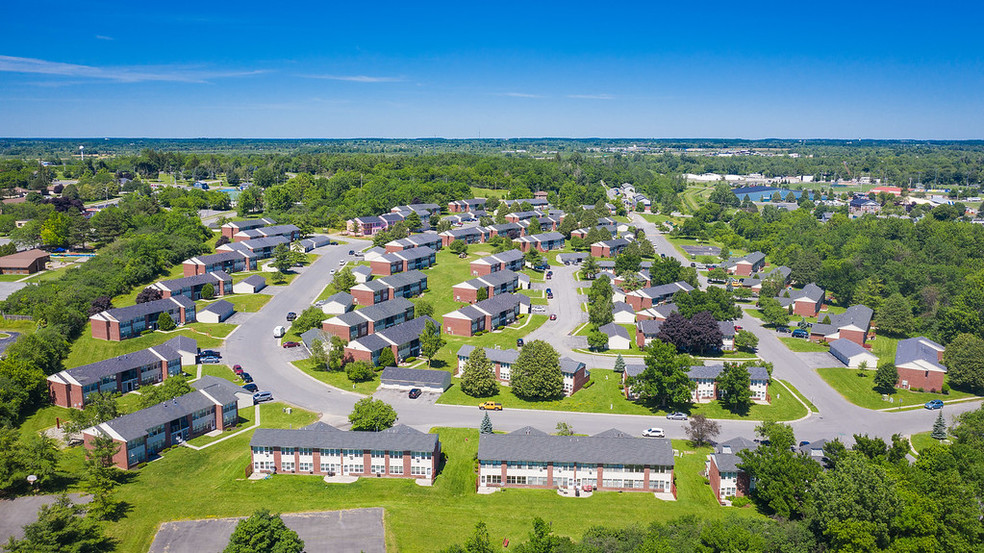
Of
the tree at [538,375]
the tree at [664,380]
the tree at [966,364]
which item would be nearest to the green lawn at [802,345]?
the tree at [966,364]

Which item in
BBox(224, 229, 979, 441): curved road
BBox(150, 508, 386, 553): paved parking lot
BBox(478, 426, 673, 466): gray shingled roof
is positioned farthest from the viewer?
A: BBox(224, 229, 979, 441): curved road

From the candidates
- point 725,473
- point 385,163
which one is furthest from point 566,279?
point 385,163

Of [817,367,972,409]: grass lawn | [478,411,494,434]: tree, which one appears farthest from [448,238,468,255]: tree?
[478,411,494,434]: tree

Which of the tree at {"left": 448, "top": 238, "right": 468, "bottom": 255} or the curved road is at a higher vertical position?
the tree at {"left": 448, "top": 238, "right": 468, "bottom": 255}

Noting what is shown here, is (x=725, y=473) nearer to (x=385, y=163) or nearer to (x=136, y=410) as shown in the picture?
(x=136, y=410)

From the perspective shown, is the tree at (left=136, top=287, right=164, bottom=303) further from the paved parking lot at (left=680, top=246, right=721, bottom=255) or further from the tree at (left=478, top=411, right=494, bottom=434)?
the paved parking lot at (left=680, top=246, right=721, bottom=255)

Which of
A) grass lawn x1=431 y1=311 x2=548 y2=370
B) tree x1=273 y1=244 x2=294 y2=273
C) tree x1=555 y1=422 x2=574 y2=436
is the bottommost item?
tree x1=555 y1=422 x2=574 y2=436

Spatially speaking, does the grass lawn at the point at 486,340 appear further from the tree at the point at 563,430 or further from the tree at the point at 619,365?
the tree at the point at 563,430

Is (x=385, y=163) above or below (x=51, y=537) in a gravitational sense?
above
